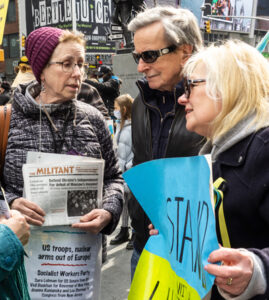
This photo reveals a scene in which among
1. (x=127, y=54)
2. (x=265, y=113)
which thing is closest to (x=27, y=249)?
(x=265, y=113)

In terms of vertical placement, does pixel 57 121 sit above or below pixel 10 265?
above

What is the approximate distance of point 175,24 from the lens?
188cm

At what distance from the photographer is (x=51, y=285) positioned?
171 cm

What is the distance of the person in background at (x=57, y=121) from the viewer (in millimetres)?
1846

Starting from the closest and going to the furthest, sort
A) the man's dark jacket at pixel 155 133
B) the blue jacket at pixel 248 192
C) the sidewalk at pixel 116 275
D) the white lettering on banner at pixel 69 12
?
the blue jacket at pixel 248 192, the man's dark jacket at pixel 155 133, the sidewalk at pixel 116 275, the white lettering on banner at pixel 69 12

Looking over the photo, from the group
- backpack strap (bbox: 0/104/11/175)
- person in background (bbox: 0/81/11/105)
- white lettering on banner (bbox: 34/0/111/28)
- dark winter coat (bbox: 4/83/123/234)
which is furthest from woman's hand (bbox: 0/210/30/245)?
white lettering on banner (bbox: 34/0/111/28)

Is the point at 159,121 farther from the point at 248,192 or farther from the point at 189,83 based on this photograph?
the point at 248,192

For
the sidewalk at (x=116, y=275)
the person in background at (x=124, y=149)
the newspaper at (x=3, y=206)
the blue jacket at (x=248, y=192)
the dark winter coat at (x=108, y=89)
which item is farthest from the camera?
the dark winter coat at (x=108, y=89)

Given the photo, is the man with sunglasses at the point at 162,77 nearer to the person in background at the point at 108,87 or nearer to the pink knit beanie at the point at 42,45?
the pink knit beanie at the point at 42,45

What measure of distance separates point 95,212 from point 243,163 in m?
0.86

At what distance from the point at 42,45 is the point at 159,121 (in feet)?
2.38

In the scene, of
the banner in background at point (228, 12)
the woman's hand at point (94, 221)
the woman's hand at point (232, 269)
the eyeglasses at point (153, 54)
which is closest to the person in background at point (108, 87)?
the eyeglasses at point (153, 54)

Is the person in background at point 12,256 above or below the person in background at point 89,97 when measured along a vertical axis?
below

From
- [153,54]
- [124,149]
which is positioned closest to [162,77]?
[153,54]
